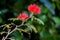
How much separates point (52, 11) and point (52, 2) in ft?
0.27

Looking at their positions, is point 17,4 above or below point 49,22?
above

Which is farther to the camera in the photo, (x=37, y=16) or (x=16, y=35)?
(x=37, y=16)

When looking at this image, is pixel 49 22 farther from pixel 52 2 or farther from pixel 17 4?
pixel 17 4

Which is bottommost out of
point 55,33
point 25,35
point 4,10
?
point 55,33

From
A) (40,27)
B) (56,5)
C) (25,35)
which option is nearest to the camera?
(25,35)

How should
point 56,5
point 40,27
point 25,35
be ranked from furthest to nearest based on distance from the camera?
1. point 56,5
2. point 40,27
3. point 25,35

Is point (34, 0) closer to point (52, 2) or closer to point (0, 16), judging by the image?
point (52, 2)

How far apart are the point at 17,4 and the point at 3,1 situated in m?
0.10

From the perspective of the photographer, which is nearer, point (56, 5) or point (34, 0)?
point (34, 0)

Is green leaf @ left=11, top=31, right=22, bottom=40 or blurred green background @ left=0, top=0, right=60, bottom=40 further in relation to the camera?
blurred green background @ left=0, top=0, right=60, bottom=40

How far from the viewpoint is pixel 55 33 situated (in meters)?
1.84

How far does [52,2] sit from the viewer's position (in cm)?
166

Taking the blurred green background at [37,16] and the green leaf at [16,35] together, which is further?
the blurred green background at [37,16]

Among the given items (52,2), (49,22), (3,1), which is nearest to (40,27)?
(49,22)
